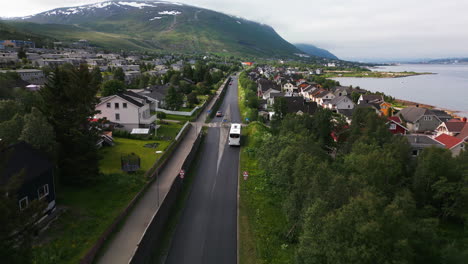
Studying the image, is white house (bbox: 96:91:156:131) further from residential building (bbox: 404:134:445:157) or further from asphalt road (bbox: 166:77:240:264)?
residential building (bbox: 404:134:445:157)

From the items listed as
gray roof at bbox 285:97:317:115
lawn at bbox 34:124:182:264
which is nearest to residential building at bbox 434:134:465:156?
gray roof at bbox 285:97:317:115

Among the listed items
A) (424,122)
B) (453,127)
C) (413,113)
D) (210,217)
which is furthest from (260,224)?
(413,113)

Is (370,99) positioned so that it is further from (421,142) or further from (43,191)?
(43,191)

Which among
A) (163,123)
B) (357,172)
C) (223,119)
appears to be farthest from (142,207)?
(223,119)

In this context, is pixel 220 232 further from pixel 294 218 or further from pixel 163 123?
pixel 163 123


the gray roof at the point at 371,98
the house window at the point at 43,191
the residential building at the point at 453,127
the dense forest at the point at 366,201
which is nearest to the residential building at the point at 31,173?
the house window at the point at 43,191

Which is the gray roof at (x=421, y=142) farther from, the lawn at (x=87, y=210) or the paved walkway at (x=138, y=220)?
the lawn at (x=87, y=210)
